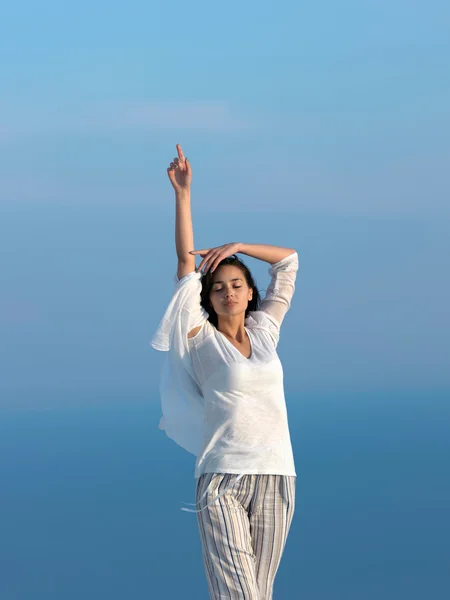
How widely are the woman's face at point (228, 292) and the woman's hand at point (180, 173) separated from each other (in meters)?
0.40

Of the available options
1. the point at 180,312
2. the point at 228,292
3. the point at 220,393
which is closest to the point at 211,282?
the point at 228,292

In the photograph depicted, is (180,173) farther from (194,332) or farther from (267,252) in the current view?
(194,332)

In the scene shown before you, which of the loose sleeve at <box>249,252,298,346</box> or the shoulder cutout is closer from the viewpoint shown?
the shoulder cutout

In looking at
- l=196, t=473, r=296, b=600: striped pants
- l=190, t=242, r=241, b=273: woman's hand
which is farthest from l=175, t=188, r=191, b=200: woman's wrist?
l=196, t=473, r=296, b=600: striped pants

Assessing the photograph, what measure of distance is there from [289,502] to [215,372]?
24.2 inches

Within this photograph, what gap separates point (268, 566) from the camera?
13.7ft

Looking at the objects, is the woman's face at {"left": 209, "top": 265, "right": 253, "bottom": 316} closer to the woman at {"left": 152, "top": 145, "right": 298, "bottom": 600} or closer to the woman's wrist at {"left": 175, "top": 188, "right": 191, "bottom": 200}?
the woman at {"left": 152, "top": 145, "right": 298, "bottom": 600}

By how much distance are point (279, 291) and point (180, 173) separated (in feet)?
2.27

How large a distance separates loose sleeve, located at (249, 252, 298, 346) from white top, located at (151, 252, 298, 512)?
0.44ft

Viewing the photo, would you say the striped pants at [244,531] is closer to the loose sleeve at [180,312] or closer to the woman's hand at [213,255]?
the loose sleeve at [180,312]

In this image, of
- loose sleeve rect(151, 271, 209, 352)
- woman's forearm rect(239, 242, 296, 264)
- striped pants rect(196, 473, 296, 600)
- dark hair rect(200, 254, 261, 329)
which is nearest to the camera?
striped pants rect(196, 473, 296, 600)

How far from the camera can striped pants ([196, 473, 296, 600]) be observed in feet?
13.2

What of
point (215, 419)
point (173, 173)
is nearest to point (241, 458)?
point (215, 419)

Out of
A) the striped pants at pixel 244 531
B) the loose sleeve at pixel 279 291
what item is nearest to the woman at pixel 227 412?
the striped pants at pixel 244 531
